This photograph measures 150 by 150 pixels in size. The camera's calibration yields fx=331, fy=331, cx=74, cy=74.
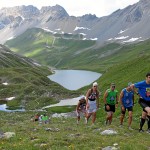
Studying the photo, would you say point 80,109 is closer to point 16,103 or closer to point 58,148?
point 58,148

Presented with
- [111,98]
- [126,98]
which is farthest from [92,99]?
[126,98]

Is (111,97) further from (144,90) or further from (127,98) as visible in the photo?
(144,90)

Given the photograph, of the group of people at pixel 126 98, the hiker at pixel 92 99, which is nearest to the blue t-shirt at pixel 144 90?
the group of people at pixel 126 98

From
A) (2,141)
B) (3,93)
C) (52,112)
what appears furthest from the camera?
(3,93)

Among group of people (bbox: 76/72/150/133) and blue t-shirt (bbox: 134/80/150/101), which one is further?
group of people (bbox: 76/72/150/133)

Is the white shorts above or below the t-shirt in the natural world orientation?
below

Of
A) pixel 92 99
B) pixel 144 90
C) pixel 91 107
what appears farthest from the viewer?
pixel 91 107

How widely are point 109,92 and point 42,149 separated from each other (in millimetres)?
10966

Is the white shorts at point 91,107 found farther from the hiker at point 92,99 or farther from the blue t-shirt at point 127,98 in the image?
the blue t-shirt at point 127,98

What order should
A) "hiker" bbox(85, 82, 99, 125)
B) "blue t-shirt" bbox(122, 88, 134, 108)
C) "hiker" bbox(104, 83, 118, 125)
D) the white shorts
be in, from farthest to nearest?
the white shorts < "hiker" bbox(85, 82, 99, 125) < "hiker" bbox(104, 83, 118, 125) < "blue t-shirt" bbox(122, 88, 134, 108)

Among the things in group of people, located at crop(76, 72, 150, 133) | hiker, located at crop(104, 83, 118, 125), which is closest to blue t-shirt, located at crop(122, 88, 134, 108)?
group of people, located at crop(76, 72, 150, 133)

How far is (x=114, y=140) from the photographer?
2038 centimetres

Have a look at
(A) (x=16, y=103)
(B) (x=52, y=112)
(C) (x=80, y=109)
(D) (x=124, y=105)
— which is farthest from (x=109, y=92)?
(A) (x=16, y=103)

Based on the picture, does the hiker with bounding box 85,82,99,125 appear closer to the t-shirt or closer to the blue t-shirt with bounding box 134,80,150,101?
the t-shirt
